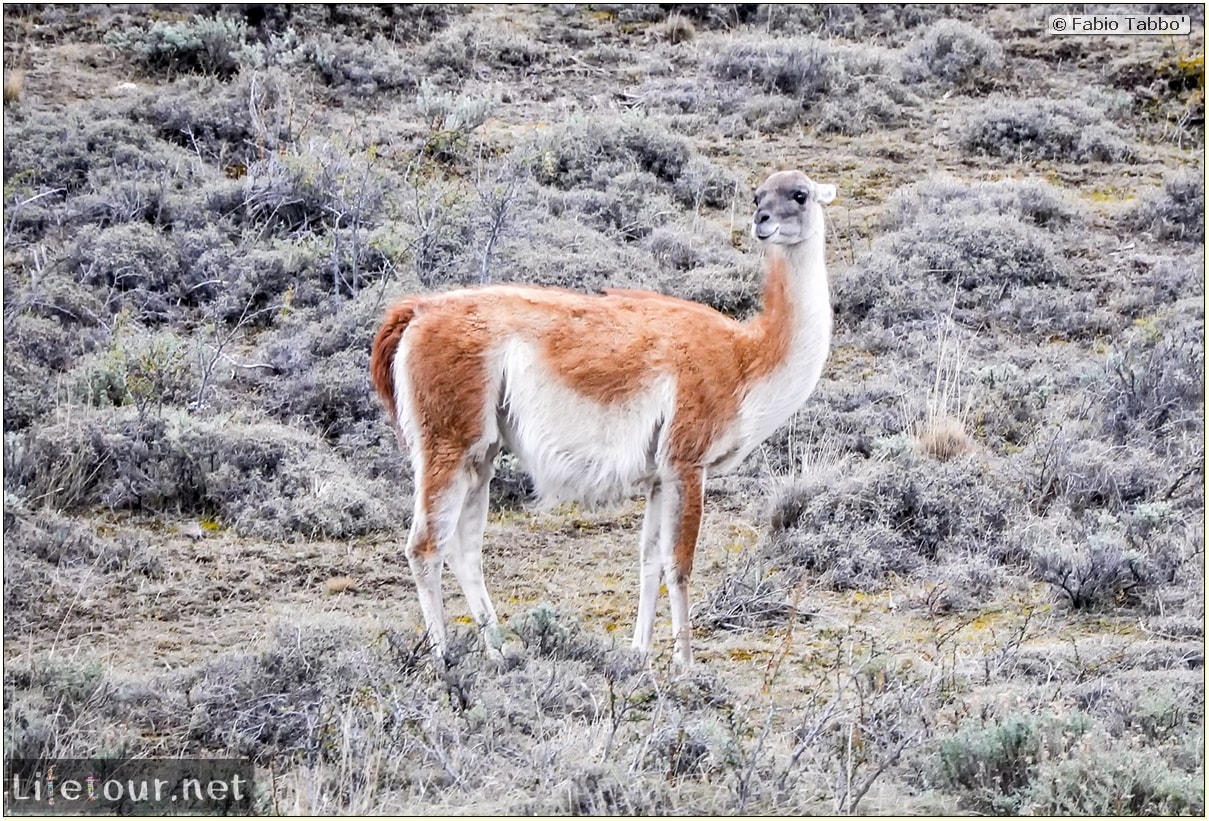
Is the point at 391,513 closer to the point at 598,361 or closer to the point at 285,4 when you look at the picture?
the point at 598,361

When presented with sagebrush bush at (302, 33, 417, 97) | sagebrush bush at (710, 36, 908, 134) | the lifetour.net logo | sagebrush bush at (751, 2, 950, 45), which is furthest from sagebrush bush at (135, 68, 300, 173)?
the lifetour.net logo

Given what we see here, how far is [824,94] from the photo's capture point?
14633 millimetres

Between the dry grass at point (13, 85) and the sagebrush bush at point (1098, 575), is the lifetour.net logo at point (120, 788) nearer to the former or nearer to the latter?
the sagebrush bush at point (1098, 575)

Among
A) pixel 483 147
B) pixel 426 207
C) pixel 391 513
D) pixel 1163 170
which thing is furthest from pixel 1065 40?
pixel 391 513

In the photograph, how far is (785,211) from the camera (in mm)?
6234

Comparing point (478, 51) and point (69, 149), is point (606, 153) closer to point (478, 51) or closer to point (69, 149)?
point (478, 51)

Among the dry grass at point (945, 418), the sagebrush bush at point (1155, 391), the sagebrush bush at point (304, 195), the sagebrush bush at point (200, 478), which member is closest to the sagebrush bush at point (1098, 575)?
the dry grass at point (945, 418)

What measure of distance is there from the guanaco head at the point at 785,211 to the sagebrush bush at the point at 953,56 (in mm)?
9691

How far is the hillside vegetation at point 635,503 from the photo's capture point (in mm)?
5180

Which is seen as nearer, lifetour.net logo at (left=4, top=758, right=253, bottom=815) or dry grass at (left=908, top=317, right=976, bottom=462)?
lifetour.net logo at (left=4, top=758, right=253, bottom=815)

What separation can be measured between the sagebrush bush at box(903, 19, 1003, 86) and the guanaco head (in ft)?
31.8

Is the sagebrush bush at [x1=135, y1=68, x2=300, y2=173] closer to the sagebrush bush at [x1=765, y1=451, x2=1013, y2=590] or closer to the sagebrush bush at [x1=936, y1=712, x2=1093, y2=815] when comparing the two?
the sagebrush bush at [x1=765, y1=451, x2=1013, y2=590]

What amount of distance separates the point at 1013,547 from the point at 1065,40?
10.5 metres

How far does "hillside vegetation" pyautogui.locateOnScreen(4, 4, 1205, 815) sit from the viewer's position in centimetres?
518
